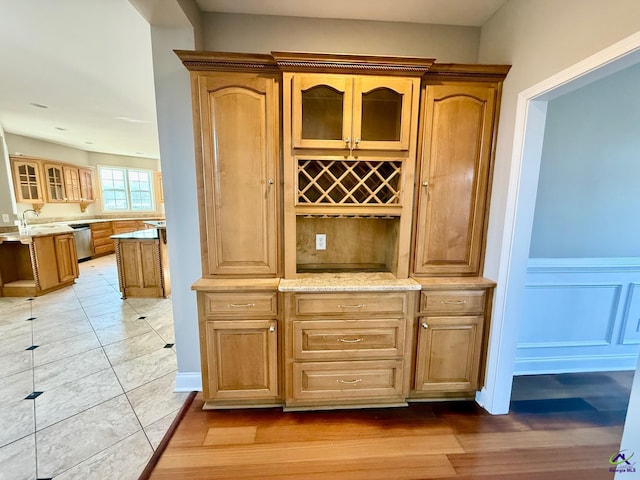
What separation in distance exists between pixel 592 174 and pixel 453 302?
4.83 feet

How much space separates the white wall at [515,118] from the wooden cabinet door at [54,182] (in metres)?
7.92

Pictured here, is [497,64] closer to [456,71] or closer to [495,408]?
[456,71]

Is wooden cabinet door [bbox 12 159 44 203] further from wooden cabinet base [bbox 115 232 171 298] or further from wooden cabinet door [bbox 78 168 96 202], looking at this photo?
wooden cabinet base [bbox 115 232 171 298]

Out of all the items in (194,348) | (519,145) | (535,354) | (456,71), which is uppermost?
(456,71)

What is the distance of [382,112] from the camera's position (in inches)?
71.7

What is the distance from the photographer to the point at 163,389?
210 cm

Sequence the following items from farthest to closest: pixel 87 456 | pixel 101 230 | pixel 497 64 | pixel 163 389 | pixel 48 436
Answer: pixel 101 230, pixel 163 389, pixel 497 64, pixel 48 436, pixel 87 456

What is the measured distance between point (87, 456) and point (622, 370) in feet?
13.1

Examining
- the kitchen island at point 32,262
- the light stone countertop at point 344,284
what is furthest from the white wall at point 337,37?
the kitchen island at point 32,262

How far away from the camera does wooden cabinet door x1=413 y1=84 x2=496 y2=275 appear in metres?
1.75

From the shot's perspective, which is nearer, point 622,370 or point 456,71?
point 456,71

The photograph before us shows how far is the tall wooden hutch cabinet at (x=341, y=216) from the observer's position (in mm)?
1677

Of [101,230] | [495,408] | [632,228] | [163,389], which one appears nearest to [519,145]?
[632,228]

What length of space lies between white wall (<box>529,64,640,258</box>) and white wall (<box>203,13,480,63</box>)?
850 mm
